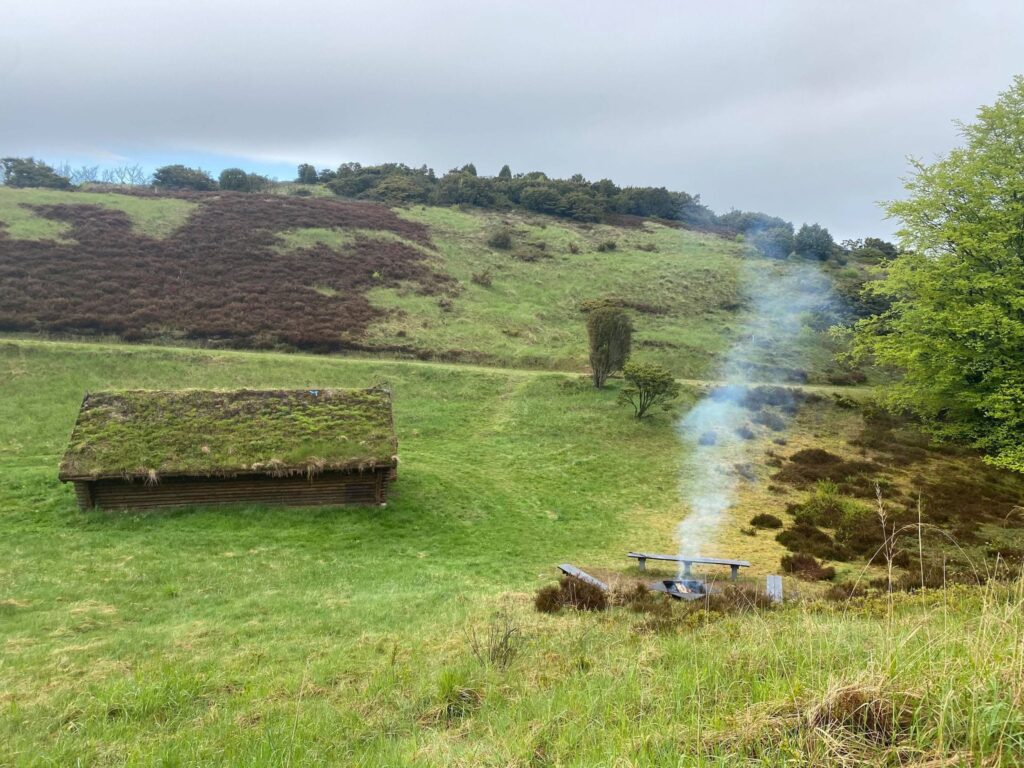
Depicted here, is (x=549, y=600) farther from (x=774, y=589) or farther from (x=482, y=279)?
(x=482, y=279)

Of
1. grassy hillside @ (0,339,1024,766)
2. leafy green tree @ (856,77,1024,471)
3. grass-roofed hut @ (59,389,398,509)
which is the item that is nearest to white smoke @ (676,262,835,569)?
grassy hillside @ (0,339,1024,766)

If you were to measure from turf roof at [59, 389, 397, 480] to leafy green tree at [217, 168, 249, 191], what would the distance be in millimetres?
60552

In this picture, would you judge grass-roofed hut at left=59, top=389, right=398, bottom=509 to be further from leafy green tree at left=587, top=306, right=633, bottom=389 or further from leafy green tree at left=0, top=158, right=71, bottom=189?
leafy green tree at left=0, top=158, right=71, bottom=189

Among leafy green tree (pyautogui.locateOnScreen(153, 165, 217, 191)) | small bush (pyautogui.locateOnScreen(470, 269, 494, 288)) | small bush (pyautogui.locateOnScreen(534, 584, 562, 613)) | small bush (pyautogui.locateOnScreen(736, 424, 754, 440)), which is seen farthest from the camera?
leafy green tree (pyautogui.locateOnScreen(153, 165, 217, 191))

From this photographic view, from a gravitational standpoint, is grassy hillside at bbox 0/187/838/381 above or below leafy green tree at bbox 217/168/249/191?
below

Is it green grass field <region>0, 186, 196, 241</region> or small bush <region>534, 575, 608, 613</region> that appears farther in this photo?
green grass field <region>0, 186, 196, 241</region>

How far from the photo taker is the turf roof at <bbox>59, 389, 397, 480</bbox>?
16.1 m

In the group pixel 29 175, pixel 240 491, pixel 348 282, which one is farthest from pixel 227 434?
pixel 29 175

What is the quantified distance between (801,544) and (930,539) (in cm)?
368

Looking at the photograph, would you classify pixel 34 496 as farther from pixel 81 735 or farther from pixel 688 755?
pixel 688 755

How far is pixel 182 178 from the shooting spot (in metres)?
69.1

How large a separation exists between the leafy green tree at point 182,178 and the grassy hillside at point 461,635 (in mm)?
52733

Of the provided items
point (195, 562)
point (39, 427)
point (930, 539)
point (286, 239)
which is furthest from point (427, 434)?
point (286, 239)

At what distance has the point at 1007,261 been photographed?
65.0ft
